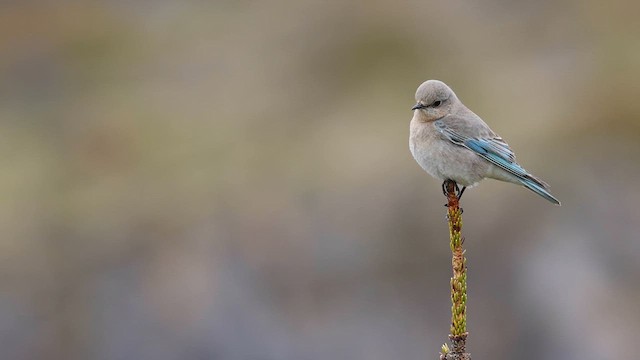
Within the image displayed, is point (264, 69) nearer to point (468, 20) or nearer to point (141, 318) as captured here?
point (468, 20)

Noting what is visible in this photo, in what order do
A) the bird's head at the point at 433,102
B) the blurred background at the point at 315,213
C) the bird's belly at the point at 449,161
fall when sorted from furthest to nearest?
the blurred background at the point at 315,213, the bird's head at the point at 433,102, the bird's belly at the point at 449,161

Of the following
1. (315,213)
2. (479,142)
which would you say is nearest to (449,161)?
(479,142)

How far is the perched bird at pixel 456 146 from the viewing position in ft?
36.2

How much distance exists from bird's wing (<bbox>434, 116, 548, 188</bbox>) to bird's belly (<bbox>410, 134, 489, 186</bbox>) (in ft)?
0.42

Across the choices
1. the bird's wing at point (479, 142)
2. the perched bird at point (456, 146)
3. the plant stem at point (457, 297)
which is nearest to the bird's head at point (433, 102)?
the perched bird at point (456, 146)

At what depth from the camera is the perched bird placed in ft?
36.2

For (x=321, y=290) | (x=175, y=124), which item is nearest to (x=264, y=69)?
(x=175, y=124)

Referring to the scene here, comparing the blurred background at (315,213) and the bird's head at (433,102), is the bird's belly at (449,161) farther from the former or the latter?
the blurred background at (315,213)

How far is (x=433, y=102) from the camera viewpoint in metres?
11.6

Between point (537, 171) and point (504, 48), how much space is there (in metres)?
6.83

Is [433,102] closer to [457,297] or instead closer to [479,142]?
[479,142]

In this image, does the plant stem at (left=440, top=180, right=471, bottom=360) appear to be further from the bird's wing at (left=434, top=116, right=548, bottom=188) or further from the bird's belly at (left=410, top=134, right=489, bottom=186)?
the bird's wing at (left=434, top=116, right=548, bottom=188)

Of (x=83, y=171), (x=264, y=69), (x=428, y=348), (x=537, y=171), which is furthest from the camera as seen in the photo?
(x=264, y=69)

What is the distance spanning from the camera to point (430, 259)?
2050 cm
